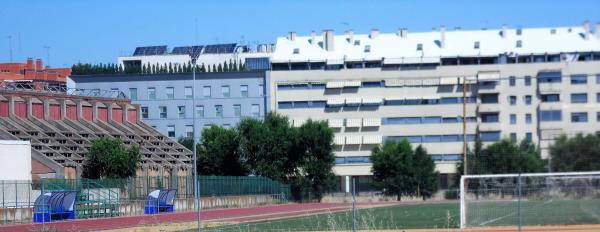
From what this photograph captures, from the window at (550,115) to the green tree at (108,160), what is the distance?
44.9 m

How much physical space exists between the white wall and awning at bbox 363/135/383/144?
123 ft

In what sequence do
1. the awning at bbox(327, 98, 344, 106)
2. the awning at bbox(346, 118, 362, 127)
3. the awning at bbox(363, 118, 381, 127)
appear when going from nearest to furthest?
the awning at bbox(363, 118, 381, 127), the awning at bbox(346, 118, 362, 127), the awning at bbox(327, 98, 344, 106)

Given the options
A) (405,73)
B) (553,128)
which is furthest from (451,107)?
(405,73)

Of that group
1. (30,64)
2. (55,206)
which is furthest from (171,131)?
(55,206)

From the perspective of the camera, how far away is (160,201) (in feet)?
186

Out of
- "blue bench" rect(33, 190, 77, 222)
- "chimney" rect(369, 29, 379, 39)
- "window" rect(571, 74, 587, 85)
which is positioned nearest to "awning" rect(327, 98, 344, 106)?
"chimney" rect(369, 29, 379, 39)

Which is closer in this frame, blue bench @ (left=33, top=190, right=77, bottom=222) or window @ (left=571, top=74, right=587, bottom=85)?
window @ (left=571, top=74, right=587, bottom=85)

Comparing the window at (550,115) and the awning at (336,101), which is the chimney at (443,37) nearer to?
the awning at (336,101)

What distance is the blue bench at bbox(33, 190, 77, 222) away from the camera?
44.3 metres

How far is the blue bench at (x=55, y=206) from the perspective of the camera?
145 feet

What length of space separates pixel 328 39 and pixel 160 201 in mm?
57350

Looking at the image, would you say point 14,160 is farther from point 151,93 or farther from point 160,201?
point 151,93

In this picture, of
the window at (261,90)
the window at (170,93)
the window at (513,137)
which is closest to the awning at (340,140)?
the window at (261,90)

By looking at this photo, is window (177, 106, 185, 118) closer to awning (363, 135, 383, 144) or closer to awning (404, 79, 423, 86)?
awning (363, 135, 383, 144)
